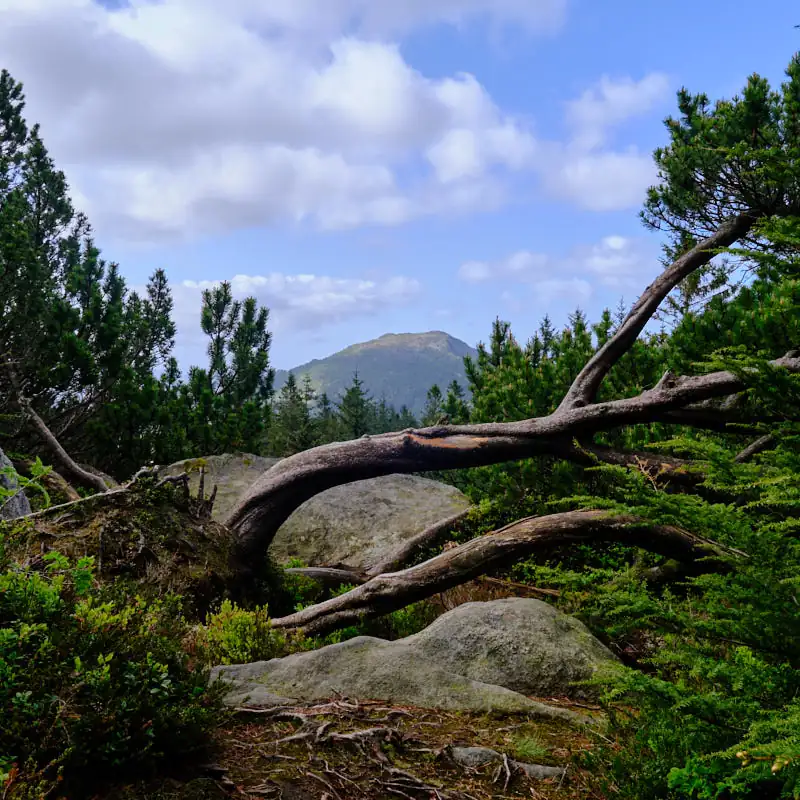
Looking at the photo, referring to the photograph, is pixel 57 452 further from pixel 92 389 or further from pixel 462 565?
pixel 462 565

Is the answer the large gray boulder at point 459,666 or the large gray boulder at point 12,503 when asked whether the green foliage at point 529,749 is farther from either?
the large gray boulder at point 12,503

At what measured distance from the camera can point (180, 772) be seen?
3.09m

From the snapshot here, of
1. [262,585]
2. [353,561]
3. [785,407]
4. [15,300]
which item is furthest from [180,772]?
[15,300]

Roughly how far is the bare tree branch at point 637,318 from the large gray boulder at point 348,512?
14.4 ft

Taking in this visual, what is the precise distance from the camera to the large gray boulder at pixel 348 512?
12.2m

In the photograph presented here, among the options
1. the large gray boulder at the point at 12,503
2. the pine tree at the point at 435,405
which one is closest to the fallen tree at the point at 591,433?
the pine tree at the point at 435,405

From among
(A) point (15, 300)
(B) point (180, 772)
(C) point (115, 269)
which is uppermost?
(C) point (115, 269)

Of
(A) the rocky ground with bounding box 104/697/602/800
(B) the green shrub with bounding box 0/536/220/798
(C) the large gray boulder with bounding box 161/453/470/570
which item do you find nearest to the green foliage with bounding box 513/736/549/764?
(A) the rocky ground with bounding box 104/697/602/800

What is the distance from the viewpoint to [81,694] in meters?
2.90

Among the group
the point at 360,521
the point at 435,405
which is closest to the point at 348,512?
the point at 360,521

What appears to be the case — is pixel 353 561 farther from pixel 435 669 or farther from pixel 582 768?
pixel 582 768

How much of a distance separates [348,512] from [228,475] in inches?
111

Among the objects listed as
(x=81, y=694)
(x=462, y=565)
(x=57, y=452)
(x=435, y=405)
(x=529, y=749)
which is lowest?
(x=529, y=749)

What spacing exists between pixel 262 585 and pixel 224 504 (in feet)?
15.1
